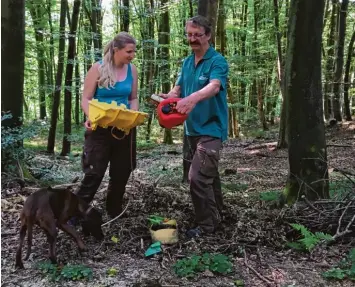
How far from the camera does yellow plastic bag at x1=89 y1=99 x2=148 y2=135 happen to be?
3646mm

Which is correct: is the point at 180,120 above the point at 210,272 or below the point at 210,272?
above

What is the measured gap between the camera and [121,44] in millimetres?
3879

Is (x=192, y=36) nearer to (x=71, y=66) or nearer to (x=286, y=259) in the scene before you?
(x=286, y=259)

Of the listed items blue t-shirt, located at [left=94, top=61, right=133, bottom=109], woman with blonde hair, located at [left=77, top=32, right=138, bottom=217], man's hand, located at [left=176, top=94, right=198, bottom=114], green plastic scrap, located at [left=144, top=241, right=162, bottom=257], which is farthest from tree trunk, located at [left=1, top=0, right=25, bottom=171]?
man's hand, located at [left=176, top=94, right=198, bottom=114]

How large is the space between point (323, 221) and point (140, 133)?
47.2 feet

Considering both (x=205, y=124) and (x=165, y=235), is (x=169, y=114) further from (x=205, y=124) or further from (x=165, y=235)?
(x=165, y=235)

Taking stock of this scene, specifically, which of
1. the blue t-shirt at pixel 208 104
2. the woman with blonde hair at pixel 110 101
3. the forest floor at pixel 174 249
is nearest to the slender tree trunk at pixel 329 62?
the forest floor at pixel 174 249

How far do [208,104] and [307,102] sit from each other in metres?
1.43

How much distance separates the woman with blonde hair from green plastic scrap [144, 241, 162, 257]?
35.2 inches

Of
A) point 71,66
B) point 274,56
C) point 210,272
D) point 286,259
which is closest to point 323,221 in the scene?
point 286,259

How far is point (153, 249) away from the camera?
3662 millimetres

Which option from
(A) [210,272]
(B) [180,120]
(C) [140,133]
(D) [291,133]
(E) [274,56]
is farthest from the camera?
(E) [274,56]

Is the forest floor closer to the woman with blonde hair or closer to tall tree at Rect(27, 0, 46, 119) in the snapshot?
the woman with blonde hair

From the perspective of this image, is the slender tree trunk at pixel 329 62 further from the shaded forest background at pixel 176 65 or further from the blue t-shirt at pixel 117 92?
the blue t-shirt at pixel 117 92
